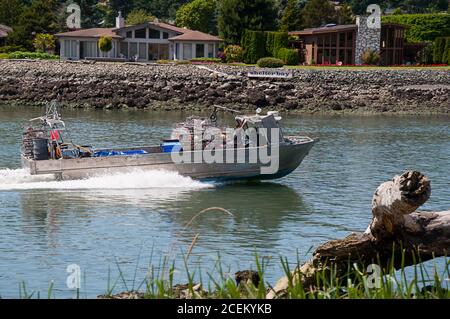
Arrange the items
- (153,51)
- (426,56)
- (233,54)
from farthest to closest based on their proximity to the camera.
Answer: (153,51), (426,56), (233,54)

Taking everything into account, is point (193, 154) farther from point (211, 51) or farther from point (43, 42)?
point (43, 42)

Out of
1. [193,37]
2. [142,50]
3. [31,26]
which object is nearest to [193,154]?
[193,37]

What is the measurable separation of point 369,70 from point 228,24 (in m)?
17.2

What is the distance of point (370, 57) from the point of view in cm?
7281

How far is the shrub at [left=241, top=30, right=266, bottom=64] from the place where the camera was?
72688 mm

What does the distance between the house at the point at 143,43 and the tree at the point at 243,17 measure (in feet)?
5.02

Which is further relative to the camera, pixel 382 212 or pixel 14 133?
pixel 14 133

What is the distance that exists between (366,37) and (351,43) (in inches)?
50.9

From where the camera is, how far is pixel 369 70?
64.2 meters

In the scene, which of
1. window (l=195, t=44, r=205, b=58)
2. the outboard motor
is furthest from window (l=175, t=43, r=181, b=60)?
the outboard motor

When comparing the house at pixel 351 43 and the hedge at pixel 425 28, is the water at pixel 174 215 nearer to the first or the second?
the house at pixel 351 43

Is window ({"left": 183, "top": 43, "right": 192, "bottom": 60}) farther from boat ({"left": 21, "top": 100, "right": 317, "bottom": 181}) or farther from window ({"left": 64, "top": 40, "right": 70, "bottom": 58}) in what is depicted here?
boat ({"left": 21, "top": 100, "right": 317, "bottom": 181})
